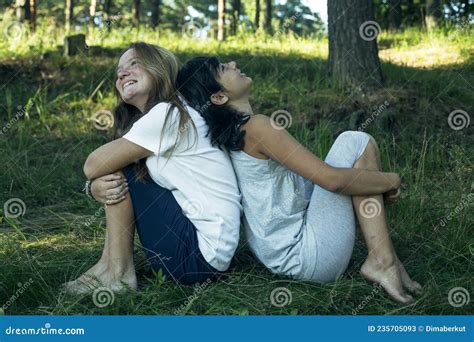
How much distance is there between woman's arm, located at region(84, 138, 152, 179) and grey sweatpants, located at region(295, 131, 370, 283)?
2.37ft

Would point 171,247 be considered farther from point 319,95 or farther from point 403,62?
point 403,62

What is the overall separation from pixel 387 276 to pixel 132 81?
1.33 meters

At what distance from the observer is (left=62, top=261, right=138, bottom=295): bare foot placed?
2912 millimetres

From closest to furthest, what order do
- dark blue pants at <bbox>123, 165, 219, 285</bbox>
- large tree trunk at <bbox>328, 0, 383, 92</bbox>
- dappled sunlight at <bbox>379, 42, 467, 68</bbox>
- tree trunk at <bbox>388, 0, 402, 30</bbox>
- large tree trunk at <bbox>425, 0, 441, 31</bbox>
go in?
dark blue pants at <bbox>123, 165, 219, 285</bbox>
large tree trunk at <bbox>328, 0, 383, 92</bbox>
dappled sunlight at <bbox>379, 42, 467, 68</bbox>
large tree trunk at <bbox>425, 0, 441, 31</bbox>
tree trunk at <bbox>388, 0, 402, 30</bbox>

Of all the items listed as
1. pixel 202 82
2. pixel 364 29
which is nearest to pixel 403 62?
pixel 364 29

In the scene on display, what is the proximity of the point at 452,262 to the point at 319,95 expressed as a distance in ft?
8.04

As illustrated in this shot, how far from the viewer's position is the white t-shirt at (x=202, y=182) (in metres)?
2.79

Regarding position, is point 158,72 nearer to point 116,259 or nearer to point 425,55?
point 116,259

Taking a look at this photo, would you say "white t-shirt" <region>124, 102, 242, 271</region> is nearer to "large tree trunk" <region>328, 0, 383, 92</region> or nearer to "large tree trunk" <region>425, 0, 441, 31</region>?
"large tree trunk" <region>328, 0, 383, 92</region>

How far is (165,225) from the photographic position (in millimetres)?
2838

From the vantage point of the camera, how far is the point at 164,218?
112 inches

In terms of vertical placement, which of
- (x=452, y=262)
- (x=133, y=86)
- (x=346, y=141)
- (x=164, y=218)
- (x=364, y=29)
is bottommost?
(x=452, y=262)

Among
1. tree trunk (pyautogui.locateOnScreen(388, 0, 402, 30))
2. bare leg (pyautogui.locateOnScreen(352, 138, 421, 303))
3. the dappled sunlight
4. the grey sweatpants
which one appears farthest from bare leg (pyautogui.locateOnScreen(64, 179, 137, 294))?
tree trunk (pyautogui.locateOnScreen(388, 0, 402, 30))

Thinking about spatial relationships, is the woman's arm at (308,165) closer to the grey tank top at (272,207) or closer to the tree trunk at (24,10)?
the grey tank top at (272,207)
